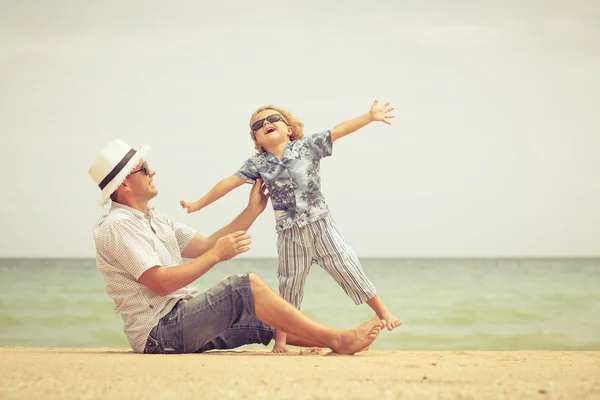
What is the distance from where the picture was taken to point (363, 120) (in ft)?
14.6

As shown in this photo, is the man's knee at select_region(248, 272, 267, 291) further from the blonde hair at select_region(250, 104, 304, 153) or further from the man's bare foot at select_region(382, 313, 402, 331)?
the blonde hair at select_region(250, 104, 304, 153)

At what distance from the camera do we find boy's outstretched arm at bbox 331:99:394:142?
443cm

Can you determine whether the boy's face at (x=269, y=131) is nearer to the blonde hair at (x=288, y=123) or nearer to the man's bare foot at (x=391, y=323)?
the blonde hair at (x=288, y=123)

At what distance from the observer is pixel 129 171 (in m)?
3.92

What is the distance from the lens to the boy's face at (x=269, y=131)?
15.5ft

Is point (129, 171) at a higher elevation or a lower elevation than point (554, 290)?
higher

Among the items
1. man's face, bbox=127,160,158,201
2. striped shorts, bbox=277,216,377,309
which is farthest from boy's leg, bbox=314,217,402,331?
man's face, bbox=127,160,158,201

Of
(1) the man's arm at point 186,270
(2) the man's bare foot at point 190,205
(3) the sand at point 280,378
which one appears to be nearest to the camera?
(3) the sand at point 280,378

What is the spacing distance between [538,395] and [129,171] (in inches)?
91.7

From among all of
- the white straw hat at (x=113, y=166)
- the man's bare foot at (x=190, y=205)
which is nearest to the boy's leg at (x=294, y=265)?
the man's bare foot at (x=190, y=205)

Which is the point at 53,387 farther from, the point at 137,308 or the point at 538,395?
the point at 538,395

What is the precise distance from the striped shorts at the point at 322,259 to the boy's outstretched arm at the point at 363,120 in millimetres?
548

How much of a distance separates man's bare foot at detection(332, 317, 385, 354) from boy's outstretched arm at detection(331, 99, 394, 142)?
3.88 ft

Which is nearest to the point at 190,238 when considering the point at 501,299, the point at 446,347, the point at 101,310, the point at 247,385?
the point at 247,385
